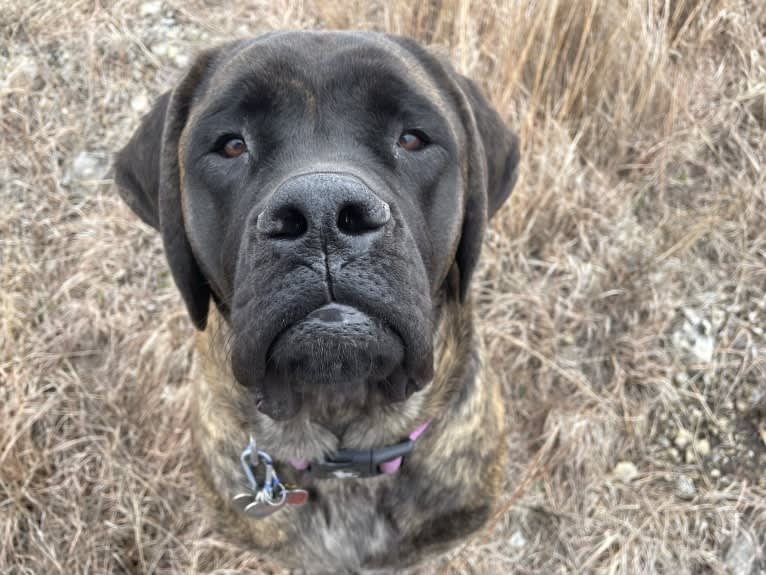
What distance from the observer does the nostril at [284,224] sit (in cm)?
159

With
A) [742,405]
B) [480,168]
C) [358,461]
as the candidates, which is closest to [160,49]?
[480,168]

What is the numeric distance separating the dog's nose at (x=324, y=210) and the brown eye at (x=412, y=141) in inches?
16.3

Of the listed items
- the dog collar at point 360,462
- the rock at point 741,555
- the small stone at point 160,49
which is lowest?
the rock at point 741,555

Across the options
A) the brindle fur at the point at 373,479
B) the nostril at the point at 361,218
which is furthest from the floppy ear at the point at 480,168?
the nostril at the point at 361,218

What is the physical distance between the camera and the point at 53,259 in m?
3.63

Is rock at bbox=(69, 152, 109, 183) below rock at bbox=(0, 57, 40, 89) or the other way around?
below

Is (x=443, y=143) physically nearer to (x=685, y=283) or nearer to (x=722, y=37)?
(x=685, y=283)

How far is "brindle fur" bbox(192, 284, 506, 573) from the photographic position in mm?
2268

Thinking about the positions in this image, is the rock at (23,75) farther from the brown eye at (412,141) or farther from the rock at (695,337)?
the rock at (695,337)

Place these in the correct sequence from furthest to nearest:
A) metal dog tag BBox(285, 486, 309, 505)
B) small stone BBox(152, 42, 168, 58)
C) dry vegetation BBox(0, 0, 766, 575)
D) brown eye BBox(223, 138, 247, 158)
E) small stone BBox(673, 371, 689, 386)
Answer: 1. small stone BBox(152, 42, 168, 58)
2. small stone BBox(673, 371, 689, 386)
3. dry vegetation BBox(0, 0, 766, 575)
4. metal dog tag BBox(285, 486, 309, 505)
5. brown eye BBox(223, 138, 247, 158)

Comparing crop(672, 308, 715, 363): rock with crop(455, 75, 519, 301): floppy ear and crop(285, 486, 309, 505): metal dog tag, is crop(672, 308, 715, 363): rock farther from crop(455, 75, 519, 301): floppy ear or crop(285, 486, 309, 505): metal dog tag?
crop(285, 486, 309, 505): metal dog tag

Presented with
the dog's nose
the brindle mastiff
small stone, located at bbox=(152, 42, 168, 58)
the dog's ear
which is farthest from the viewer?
small stone, located at bbox=(152, 42, 168, 58)

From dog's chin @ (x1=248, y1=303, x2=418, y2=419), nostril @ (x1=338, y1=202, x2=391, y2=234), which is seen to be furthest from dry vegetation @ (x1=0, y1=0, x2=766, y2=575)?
nostril @ (x1=338, y1=202, x2=391, y2=234)

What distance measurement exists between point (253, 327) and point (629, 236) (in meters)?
2.25
